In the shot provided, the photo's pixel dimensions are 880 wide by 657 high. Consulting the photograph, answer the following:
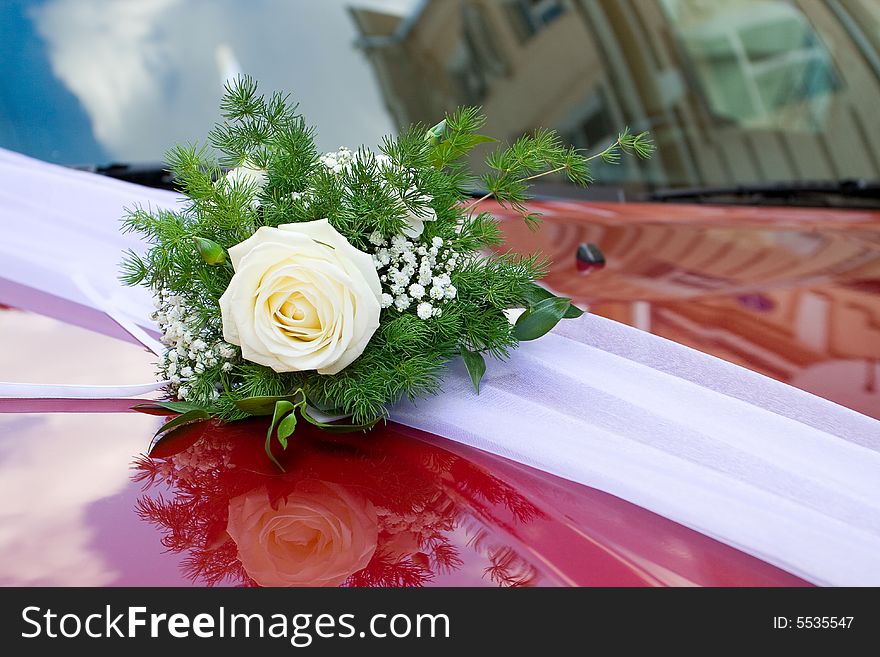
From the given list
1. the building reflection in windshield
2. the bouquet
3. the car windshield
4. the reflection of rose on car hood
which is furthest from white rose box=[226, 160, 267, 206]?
the building reflection in windshield

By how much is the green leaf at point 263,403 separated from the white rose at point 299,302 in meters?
0.03

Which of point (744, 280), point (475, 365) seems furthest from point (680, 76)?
point (475, 365)

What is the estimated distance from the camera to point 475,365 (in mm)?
986

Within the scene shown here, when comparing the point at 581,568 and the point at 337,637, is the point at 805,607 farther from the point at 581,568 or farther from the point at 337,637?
the point at 337,637

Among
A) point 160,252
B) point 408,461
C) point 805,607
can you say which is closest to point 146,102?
point 160,252

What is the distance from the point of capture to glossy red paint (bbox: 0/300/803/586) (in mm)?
724

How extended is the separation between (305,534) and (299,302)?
220mm

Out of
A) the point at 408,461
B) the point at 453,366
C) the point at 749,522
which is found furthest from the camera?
the point at 453,366

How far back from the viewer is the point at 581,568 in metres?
0.73

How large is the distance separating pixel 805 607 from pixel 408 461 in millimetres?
378

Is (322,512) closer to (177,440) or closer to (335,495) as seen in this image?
(335,495)

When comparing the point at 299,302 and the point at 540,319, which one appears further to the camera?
the point at 540,319

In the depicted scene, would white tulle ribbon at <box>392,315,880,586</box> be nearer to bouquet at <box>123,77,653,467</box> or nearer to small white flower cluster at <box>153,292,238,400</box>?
bouquet at <box>123,77,653,467</box>

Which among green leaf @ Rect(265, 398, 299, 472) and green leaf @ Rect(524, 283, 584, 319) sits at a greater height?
green leaf @ Rect(524, 283, 584, 319)
